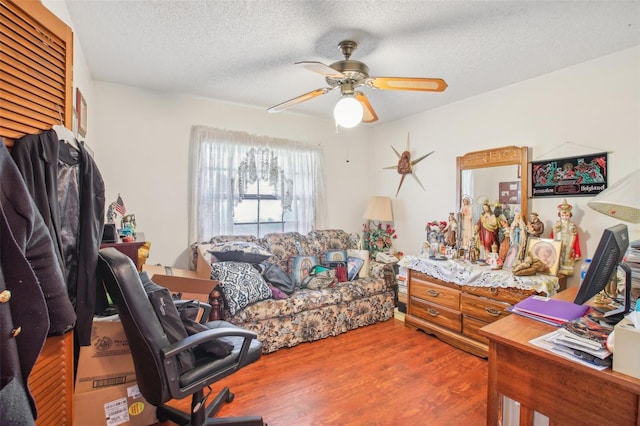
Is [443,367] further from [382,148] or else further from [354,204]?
[382,148]

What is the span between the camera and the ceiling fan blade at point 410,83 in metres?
1.98

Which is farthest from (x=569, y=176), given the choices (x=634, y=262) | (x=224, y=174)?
(x=224, y=174)

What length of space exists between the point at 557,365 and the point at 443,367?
156 centimetres

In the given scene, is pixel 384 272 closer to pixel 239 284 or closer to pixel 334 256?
pixel 334 256

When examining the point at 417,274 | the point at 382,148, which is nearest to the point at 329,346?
the point at 417,274

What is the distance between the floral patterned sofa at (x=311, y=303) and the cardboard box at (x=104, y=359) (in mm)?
968

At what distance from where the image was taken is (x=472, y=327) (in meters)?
2.74

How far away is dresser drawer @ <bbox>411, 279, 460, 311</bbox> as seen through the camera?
2.89m

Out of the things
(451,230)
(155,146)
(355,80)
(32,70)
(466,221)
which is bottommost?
(451,230)

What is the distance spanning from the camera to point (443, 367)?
98.3 inches

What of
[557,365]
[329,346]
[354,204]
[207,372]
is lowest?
[329,346]

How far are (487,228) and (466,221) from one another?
10.7 inches

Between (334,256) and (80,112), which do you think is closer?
(80,112)

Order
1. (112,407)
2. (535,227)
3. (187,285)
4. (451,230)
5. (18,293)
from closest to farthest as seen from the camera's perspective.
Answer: (18,293), (112,407), (187,285), (535,227), (451,230)
